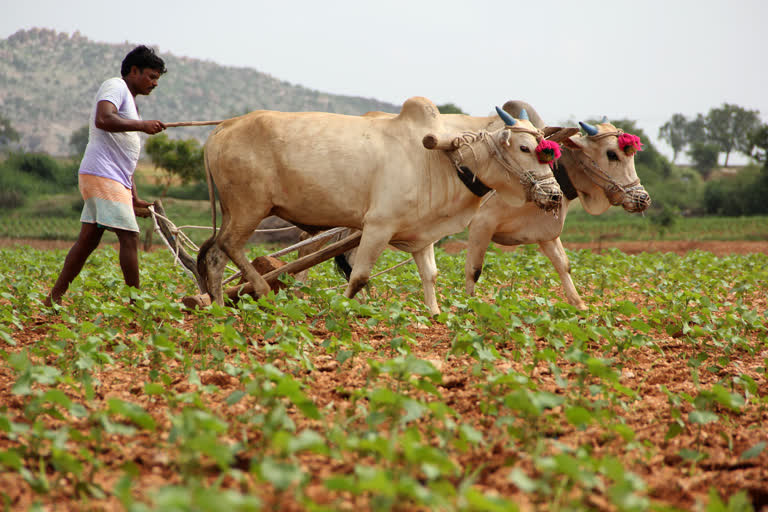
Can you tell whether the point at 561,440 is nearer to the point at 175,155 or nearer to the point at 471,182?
the point at 471,182

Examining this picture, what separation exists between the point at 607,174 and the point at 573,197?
0.43 m

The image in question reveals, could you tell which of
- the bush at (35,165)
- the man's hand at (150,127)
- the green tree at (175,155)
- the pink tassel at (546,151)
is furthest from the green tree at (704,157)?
the man's hand at (150,127)

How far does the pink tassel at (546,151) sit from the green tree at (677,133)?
9983 cm

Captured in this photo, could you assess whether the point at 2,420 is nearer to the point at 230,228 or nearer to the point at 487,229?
the point at 230,228

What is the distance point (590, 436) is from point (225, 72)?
19477cm

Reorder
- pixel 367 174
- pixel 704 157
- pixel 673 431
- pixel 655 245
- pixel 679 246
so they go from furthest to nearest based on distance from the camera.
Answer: pixel 704 157 → pixel 679 246 → pixel 655 245 → pixel 367 174 → pixel 673 431

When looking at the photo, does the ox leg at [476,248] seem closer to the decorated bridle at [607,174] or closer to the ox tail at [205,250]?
the decorated bridle at [607,174]

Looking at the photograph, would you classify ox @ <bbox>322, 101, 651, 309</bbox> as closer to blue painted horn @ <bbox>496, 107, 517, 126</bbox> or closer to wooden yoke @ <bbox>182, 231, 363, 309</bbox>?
wooden yoke @ <bbox>182, 231, 363, 309</bbox>

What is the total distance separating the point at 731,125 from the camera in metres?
80.6

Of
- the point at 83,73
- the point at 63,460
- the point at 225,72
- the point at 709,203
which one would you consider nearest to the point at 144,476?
the point at 63,460

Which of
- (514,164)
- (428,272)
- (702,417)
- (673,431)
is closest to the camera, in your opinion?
(702,417)

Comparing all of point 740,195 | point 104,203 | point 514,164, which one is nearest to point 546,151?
point 514,164

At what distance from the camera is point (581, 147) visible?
18.6 feet

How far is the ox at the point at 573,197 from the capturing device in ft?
18.3
